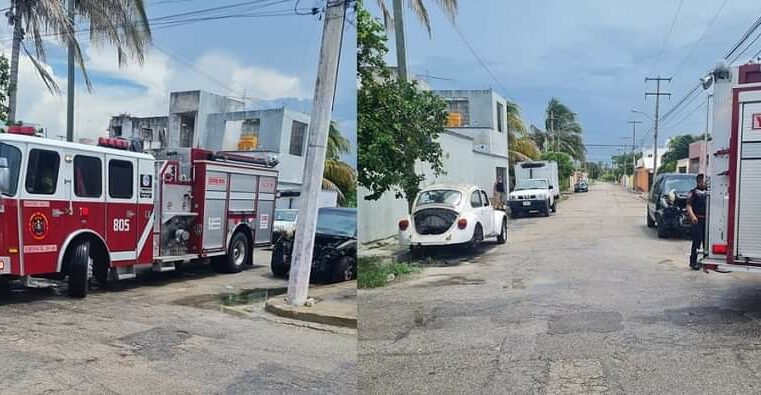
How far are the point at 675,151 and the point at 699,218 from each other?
2099 millimetres

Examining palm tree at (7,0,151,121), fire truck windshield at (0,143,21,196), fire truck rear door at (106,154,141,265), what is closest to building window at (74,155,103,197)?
fire truck rear door at (106,154,141,265)

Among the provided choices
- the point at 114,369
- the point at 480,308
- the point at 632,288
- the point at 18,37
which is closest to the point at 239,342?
the point at 114,369

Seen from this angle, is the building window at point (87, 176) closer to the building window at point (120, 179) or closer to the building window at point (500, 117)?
the building window at point (120, 179)

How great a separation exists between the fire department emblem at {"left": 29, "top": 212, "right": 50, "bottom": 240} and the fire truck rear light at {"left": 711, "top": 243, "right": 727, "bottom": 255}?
6.98m

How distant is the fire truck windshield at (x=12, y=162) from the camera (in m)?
7.54

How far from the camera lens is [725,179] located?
6.14 meters

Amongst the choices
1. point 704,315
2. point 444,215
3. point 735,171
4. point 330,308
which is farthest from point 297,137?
point 704,315

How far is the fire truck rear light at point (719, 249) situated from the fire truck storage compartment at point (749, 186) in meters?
0.12

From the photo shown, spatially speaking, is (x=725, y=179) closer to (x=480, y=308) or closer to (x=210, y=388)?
(x=480, y=308)

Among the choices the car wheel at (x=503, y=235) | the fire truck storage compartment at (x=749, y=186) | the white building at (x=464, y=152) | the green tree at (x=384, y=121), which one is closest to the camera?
the green tree at (x=384, y=121)

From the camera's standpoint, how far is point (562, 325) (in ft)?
18.9

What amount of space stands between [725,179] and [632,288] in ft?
5.35

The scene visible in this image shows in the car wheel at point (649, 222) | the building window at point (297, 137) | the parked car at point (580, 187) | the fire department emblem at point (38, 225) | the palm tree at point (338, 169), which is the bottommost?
the fire department emblem at point (38, 225)

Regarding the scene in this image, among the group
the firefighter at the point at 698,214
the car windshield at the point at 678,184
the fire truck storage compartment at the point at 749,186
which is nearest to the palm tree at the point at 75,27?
the fire truck storage compartment at the point at 749,186
